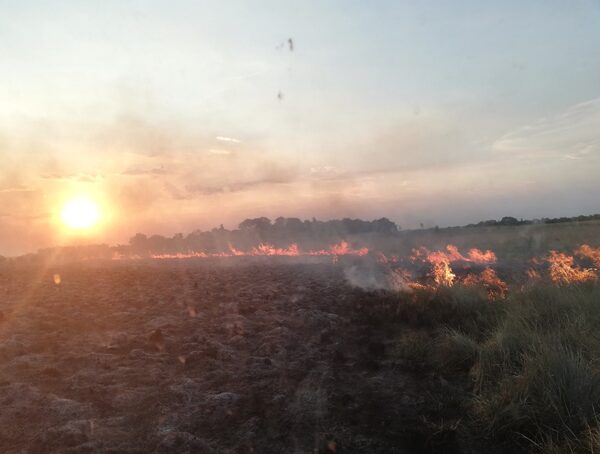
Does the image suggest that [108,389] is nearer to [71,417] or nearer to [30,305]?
[71,417]

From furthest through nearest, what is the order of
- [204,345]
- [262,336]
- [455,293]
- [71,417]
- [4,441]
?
[455,293]
[262,336]
[204,345]
[71,417]
[4,441]

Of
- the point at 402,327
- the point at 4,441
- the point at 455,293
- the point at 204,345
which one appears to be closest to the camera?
the point at 4,441

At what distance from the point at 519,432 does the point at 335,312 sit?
6374 mm

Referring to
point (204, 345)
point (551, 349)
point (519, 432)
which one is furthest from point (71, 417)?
point (551, 349)

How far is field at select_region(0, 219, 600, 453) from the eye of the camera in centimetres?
465

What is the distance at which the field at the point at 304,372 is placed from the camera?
15.3ft

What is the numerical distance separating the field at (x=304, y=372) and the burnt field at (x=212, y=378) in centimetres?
3

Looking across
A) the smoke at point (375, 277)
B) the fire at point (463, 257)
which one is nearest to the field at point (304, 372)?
the smoke at point (375, 277)

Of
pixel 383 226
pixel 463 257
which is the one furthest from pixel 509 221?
pixel 463 257

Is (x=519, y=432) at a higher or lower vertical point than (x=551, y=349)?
lower

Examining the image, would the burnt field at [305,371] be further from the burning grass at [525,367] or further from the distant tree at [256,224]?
the distant tree at [256,224]

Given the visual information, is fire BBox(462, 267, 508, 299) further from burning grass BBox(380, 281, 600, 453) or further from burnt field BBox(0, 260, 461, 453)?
burnt field BBox(0, 260, 461, 453)

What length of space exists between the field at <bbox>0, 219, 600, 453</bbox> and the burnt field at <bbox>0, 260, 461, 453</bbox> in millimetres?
26

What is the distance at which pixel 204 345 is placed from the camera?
25.8 ft
